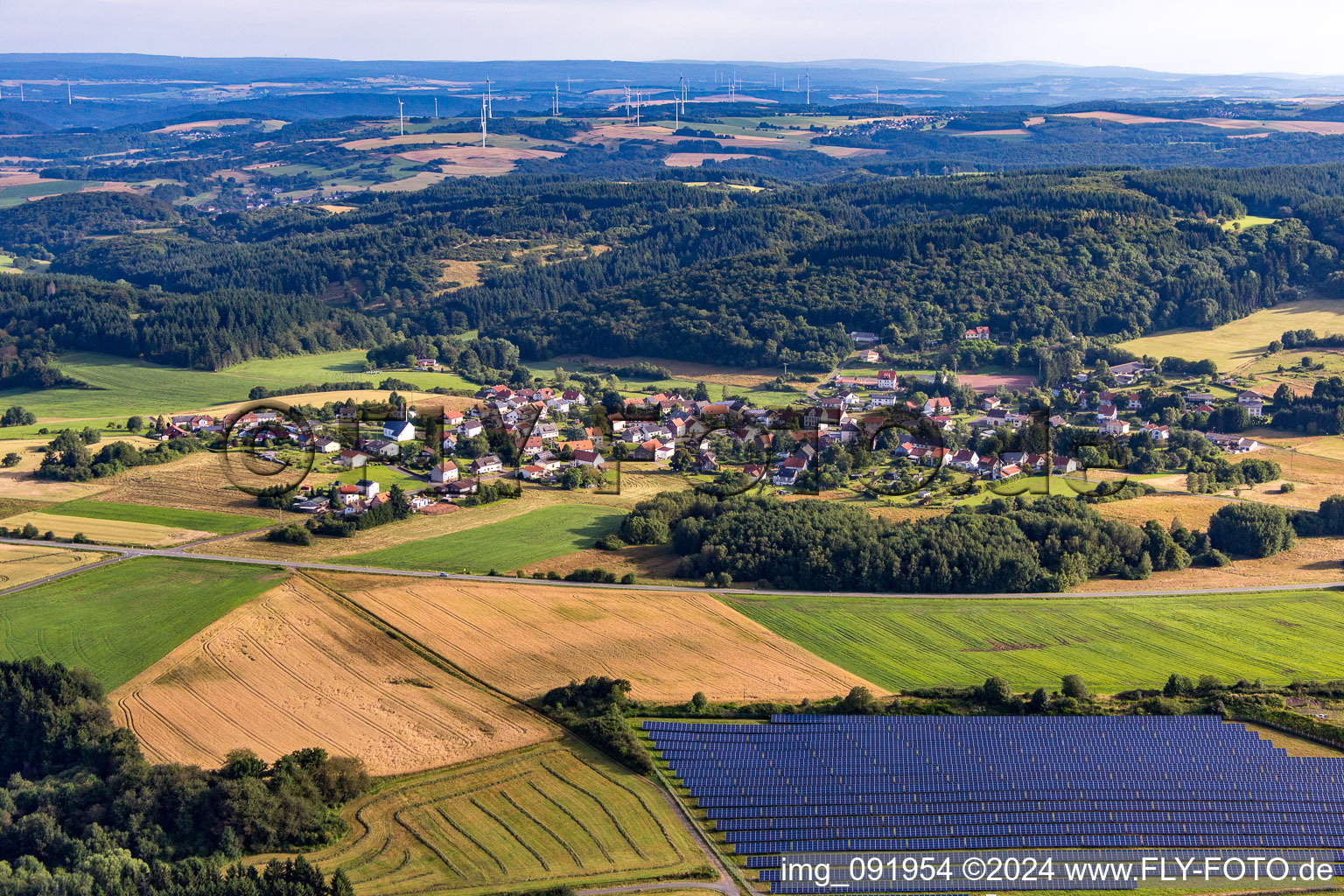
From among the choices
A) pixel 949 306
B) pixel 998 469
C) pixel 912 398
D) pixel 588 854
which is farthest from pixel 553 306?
pixel 588 854

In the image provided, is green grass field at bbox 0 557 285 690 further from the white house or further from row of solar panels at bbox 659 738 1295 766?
row of solar panels at bbox 659 738 1295 766

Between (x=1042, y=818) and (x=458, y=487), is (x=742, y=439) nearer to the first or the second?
(x=458, y=487)

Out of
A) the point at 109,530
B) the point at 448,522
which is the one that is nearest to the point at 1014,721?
the point at 448,522

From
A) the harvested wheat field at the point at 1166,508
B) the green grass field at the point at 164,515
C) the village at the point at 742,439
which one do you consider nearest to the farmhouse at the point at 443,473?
the village at the point at 742,439

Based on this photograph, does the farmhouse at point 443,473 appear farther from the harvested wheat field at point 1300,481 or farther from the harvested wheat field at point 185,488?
the harvested wheat field at point 1300,481

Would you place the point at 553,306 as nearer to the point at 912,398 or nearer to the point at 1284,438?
the point at 912,398

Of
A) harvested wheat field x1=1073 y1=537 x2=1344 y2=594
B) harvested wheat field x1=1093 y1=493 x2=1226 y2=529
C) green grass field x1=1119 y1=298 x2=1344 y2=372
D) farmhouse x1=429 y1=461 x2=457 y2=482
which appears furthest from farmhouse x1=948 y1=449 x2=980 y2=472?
green grass field x1=1119 y1=298 x2=1344 y2=372
